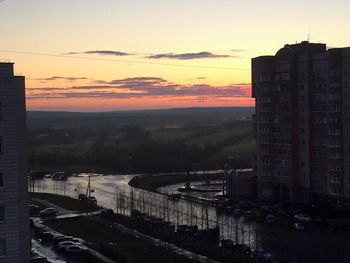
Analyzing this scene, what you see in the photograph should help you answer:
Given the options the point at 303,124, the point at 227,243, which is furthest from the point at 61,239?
the point at 303,124

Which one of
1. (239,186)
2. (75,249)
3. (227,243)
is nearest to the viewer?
(75,249)

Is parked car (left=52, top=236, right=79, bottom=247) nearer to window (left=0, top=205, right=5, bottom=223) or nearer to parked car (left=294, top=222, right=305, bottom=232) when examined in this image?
parked car (left=294, top=222, right=305, bottom=232)

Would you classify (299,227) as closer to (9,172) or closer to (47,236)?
(47,236)

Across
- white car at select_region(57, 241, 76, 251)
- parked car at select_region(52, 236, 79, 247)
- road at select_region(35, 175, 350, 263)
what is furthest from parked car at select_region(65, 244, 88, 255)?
road at select_region(35, 175, 350, 263)

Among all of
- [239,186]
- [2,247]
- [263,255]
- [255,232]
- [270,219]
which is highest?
[2,247]

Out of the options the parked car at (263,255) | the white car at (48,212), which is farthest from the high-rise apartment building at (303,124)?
the white car at (48,212)

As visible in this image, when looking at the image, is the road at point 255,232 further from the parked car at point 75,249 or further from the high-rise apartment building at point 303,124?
the parked car at point 75,249
